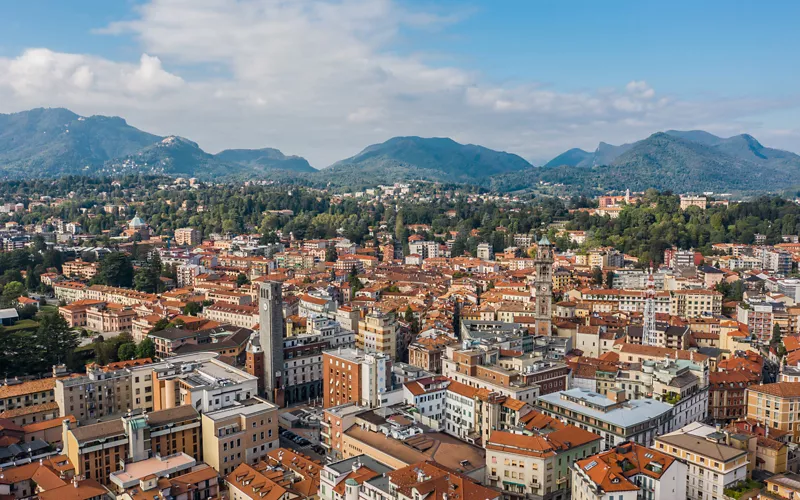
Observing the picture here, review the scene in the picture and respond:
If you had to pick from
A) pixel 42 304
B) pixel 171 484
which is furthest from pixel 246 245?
pixel 171 484

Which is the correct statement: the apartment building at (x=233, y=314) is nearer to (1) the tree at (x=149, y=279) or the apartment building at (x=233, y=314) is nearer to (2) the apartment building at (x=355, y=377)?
(1) the tree at (x=149, y=279)

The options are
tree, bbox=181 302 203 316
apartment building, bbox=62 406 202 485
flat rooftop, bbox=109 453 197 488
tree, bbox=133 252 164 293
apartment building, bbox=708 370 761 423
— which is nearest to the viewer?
flat rooftop, bbox=109 453 197 488

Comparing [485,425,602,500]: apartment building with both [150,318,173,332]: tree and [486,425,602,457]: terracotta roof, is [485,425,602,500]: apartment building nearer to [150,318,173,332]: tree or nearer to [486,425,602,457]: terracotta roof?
[486,425,602,457]: terracotta roof

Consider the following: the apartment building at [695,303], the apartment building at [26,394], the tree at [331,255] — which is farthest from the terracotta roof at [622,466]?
the tree at [331,255]

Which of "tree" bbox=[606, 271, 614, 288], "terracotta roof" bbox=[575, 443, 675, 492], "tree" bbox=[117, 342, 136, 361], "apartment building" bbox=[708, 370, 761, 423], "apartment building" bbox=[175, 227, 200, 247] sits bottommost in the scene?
"apartment building" bbox=[708, 370, 761, 423]

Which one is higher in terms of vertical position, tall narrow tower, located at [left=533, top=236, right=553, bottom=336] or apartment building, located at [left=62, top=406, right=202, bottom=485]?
tall narrow tower, located at [left=533, top=236, right=553, bottom=336]

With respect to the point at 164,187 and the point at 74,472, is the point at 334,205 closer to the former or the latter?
the point at 164,187

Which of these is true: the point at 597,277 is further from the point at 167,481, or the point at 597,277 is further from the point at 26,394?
the point at 26,394

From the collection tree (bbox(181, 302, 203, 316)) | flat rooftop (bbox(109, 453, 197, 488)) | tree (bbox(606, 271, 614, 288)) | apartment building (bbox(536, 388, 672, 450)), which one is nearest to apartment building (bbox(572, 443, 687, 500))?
apartment building (bbox(536, 388, 672, 450))
